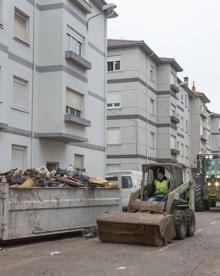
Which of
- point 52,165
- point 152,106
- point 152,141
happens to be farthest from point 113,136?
point 52,165

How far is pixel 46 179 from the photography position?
15180 millimetres

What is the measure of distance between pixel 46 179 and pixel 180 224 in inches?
160

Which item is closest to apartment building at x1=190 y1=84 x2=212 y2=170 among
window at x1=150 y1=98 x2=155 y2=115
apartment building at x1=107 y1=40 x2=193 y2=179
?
apartment building at x1=107 y1=40 x2=193 y2=179

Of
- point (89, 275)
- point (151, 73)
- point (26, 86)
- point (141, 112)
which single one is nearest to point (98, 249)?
point (89, 275)

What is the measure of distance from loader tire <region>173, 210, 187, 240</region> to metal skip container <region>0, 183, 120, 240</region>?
2.78m

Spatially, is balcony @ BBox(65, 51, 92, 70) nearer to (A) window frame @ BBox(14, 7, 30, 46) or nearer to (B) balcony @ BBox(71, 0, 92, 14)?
(A) window frame @ BBox(14, 7, 30, 46)

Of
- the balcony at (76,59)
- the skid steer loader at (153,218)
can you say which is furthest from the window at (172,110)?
the skid steer loader at (153,218)

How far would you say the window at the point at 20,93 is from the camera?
2116 centimetres

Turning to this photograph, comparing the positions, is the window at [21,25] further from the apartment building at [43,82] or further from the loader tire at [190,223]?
the loader tire at [190,223]

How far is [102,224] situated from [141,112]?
28098 mm

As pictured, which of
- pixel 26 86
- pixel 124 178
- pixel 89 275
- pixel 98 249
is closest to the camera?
pixel 89 275

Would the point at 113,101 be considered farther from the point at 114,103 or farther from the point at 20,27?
the point at 20,27

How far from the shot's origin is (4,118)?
19.1 metres

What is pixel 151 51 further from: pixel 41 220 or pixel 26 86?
pixel 41 220
